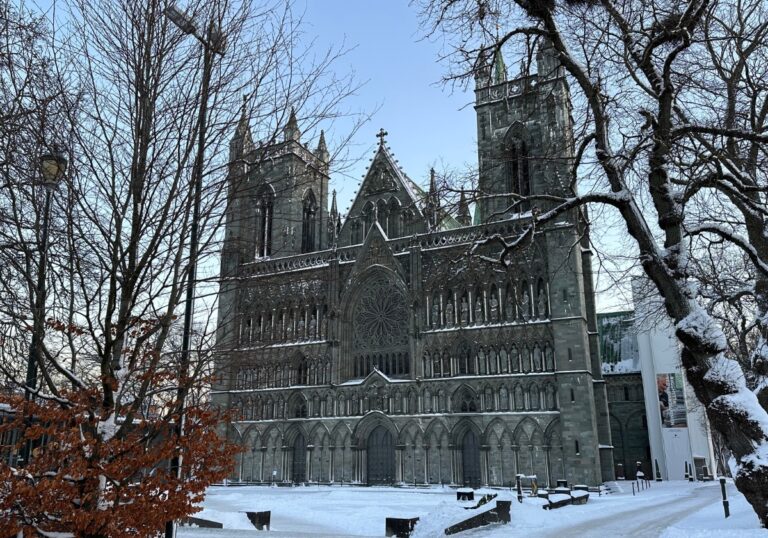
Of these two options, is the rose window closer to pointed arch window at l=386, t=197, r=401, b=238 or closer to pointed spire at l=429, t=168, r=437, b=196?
pointed arch window at l=386, t=197, r=401, b=238

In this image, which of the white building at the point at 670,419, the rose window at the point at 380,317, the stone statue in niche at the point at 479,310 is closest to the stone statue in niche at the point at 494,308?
the stone statue in niche at the point at 479,310

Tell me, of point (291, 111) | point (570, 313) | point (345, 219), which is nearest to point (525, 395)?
point (570, 313)

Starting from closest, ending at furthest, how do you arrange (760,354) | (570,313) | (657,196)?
1. (657,196)
2. (760,354)
3. (570,313)

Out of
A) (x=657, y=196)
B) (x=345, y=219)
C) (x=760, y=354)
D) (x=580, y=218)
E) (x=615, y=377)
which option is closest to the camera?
(x=657, y=196)

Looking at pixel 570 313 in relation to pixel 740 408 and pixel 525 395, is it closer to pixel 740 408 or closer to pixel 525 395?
pixel 525 395

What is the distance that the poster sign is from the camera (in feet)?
161

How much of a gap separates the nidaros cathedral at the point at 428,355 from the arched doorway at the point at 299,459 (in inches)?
2.9

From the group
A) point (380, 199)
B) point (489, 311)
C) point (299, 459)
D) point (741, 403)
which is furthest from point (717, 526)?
point (380, 199)

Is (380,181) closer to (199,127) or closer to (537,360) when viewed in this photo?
(537,360)

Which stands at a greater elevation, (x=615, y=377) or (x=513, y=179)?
(x=513, y=179)

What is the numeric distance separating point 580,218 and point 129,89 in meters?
8.18

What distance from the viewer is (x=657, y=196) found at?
8906 mm

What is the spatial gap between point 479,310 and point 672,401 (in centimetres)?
2276

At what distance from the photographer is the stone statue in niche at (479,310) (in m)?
37.4
